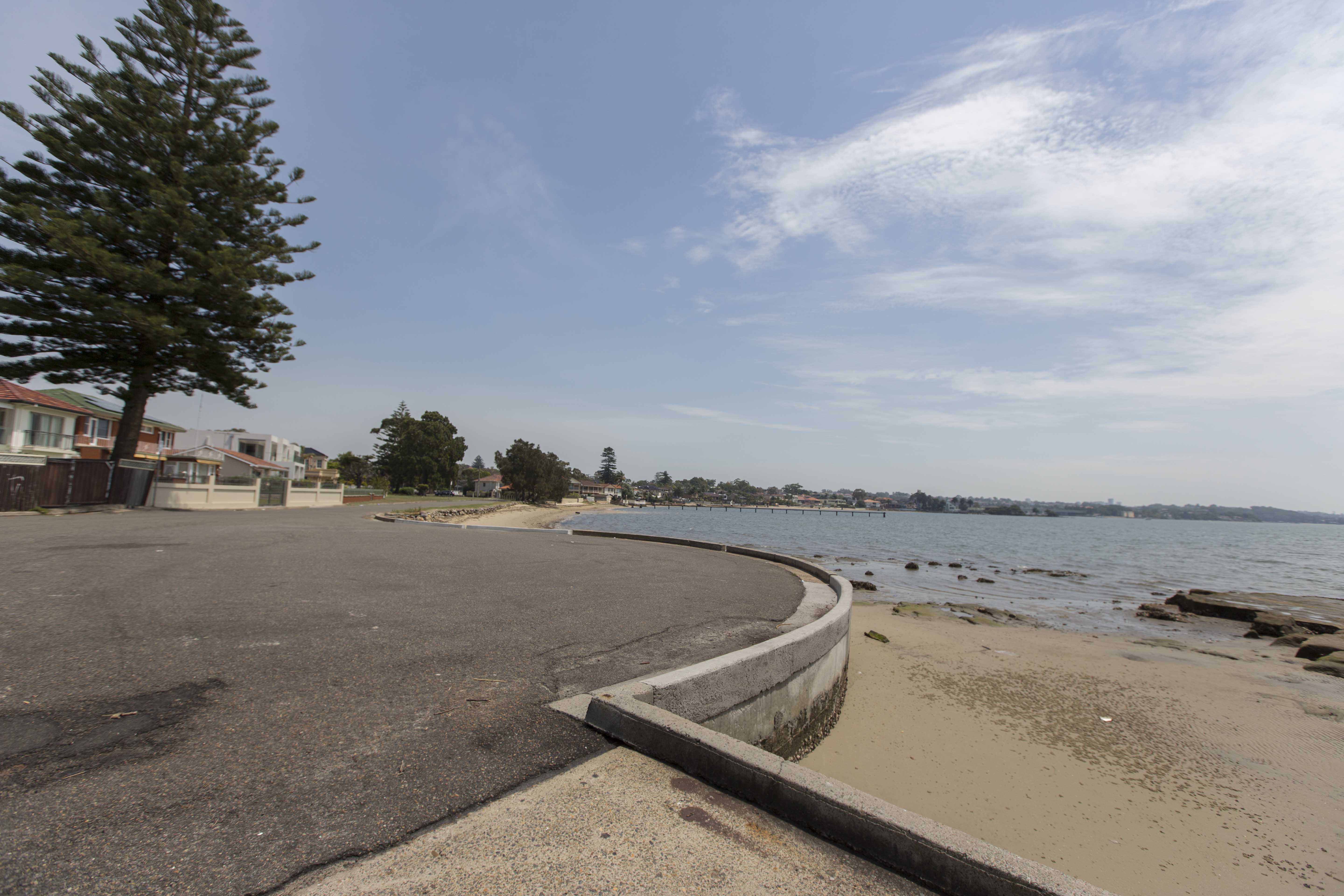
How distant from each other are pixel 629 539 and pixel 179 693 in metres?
13.1

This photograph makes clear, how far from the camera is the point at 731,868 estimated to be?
232 centimetres

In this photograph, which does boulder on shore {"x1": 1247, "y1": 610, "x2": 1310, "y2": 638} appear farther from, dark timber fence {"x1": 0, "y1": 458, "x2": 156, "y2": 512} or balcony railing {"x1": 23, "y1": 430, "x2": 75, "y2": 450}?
balcony railing {"x1": 23, "y1": 430, "x2": 75, "y2": 450}

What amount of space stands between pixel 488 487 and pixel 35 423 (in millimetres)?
96467

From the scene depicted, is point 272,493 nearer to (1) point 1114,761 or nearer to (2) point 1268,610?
(1) point 1114,761

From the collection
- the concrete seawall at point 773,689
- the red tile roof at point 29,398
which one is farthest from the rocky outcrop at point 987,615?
the red tile roof at point 29,398

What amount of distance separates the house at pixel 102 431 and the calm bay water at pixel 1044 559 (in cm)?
2943

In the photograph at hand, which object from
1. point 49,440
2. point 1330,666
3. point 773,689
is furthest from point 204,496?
point 1330,666

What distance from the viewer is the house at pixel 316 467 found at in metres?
69.8

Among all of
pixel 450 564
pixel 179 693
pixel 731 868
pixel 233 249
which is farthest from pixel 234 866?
pixel 233 249

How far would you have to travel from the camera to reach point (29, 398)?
29.6 m

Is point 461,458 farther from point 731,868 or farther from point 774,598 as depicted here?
point 731,868

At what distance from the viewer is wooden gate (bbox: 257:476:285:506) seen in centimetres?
2848

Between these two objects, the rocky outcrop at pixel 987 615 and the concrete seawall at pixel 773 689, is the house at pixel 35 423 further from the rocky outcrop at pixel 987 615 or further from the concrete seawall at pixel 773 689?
the rocky outcrop at pixel 987 615

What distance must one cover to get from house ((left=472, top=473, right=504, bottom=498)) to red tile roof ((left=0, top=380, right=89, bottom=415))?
277 feet
